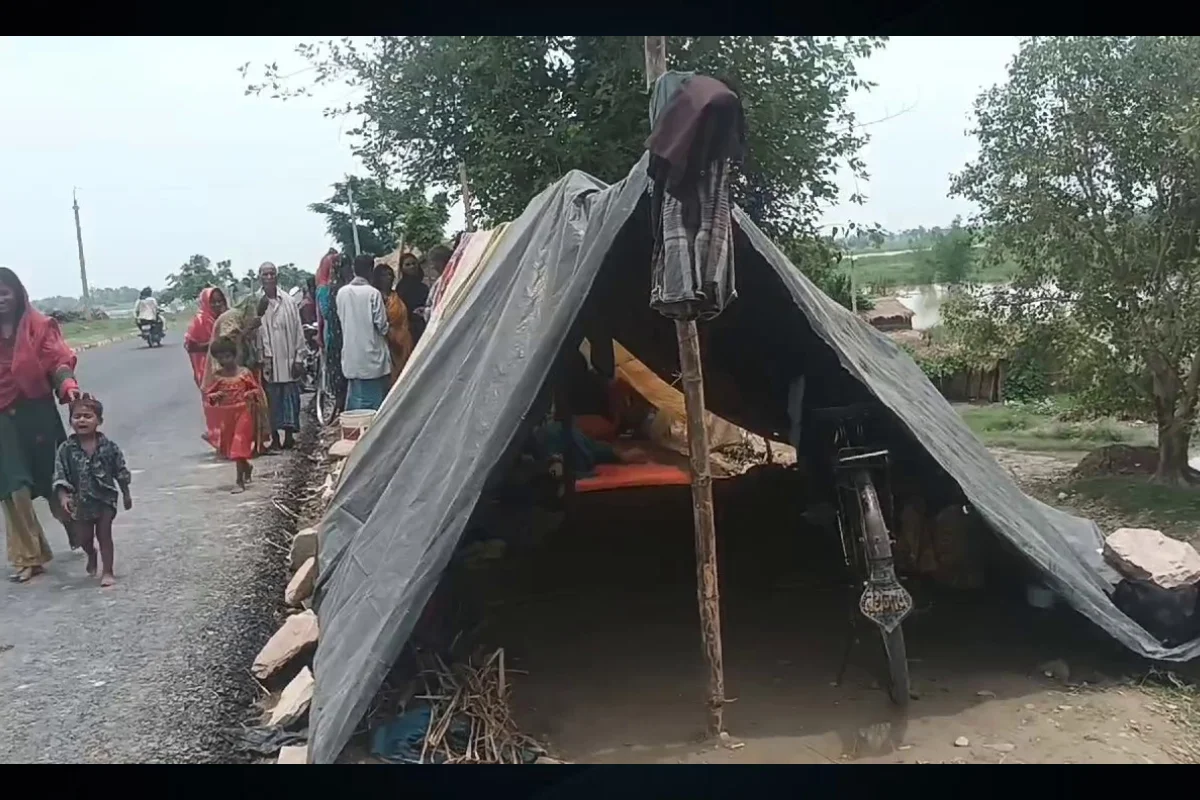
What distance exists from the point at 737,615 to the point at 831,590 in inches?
13.8

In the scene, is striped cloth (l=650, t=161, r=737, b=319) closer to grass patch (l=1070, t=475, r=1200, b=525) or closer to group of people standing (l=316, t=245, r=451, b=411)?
group of people standing (l=316, t=245, r=451, b=411)

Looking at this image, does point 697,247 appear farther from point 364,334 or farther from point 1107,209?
point 1107,209

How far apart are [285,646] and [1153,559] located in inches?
89.4

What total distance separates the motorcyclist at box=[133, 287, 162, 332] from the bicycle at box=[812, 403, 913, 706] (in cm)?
232

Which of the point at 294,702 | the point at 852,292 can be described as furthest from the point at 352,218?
the point at 294,702

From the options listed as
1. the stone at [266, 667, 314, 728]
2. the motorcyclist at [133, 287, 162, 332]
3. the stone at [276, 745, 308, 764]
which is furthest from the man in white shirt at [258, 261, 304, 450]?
the stone at [276, 745, 308, 764]

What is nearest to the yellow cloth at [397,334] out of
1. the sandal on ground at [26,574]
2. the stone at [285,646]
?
the sandal on ground at [26,574]

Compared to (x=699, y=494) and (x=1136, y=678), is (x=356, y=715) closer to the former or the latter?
(x=699, y=494)

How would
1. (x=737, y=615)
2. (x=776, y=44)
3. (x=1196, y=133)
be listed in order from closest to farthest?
(x=737, y=615), (x=776, y=44), (x=1196, y=133)

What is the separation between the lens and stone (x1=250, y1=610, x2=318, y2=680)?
276cm

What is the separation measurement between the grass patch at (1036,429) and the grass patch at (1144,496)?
0.26 m

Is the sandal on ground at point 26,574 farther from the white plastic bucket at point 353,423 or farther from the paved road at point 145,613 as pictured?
the white plastic bucket at point 353,423
